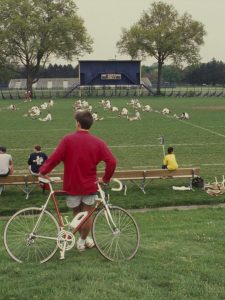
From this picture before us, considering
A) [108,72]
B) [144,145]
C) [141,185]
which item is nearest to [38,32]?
[108,72]

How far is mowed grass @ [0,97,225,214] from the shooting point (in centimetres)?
1192

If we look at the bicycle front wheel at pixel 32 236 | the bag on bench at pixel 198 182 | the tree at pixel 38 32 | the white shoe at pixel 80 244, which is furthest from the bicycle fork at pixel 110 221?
the tree at pixel 38 32

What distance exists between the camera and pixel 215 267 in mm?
6285

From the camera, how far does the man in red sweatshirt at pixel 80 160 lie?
21.0 feet

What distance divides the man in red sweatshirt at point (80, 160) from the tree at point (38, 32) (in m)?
68.0

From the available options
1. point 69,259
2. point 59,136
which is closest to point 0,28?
point 59,136

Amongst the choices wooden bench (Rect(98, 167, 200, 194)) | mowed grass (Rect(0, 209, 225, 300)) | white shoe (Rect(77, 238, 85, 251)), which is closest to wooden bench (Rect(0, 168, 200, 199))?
wooden bench (Rect(98, 167, 200, 194))

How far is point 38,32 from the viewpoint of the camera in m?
73.7

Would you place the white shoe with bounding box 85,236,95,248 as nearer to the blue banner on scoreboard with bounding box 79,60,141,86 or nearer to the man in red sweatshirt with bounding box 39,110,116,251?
the man in red sweatshirt with bounding box 39,110,116,251

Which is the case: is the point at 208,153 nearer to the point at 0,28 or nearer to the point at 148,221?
the point at 148,221

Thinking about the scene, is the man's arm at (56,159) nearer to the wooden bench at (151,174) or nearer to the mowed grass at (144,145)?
the mowed grass at (144,145)

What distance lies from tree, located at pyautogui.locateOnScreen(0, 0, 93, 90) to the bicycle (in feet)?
224

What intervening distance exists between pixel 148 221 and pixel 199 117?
27220mm

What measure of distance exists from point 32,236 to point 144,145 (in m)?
15.1
